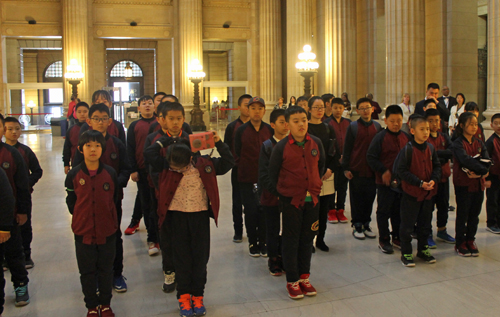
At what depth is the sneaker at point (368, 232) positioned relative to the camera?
639 cm

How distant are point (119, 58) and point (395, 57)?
94.2 feet

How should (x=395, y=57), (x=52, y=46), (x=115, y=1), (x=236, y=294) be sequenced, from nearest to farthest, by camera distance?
(x=236, y=294), (x=395, y=57), (x=115, y=1), (x=52, y=46)

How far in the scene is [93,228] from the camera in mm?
4035

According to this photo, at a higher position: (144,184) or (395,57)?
(395,57)

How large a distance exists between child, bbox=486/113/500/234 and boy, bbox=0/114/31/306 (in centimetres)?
528

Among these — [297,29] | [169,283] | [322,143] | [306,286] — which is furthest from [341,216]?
[297,29]

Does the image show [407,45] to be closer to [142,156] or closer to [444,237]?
[444,237]

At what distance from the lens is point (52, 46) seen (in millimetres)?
32781

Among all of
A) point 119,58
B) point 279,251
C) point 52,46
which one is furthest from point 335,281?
point 119,58

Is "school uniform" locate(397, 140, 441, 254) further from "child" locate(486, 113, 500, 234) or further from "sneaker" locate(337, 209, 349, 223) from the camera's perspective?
"sneaker" locate(337, 209, 349, 223)

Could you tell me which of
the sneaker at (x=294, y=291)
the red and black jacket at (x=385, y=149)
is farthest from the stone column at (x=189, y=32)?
the sneaker at (x=294, y=291)

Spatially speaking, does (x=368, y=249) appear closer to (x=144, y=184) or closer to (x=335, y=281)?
(x=335, y=281)

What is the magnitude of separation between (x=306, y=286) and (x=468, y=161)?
247cm

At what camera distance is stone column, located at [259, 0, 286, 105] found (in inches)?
1038
